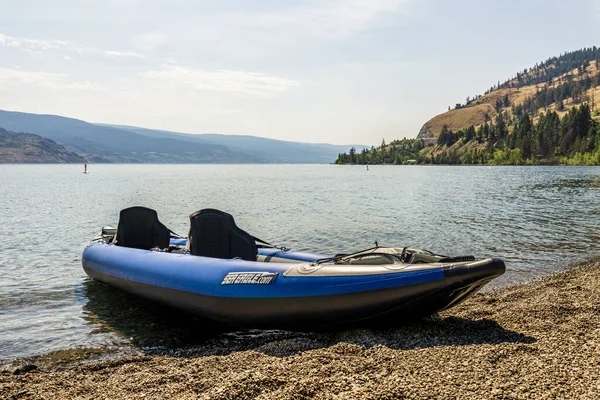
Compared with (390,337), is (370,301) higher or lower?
higher

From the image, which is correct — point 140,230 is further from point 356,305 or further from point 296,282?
point 356,305

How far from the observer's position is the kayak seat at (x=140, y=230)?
13672 mm

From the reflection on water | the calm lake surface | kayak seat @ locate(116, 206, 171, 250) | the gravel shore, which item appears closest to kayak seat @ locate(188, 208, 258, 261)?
the reflection on water

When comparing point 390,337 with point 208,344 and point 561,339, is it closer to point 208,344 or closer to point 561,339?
point 561,339

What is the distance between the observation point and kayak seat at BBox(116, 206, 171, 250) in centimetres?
1367

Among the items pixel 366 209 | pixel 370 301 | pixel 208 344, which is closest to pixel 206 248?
pixel 208 344

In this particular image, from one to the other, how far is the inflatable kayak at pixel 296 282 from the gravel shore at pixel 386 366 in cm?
44

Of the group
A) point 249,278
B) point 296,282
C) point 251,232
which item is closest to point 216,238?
point 249,278

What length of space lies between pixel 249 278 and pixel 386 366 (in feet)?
11.0

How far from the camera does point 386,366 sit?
6.73m

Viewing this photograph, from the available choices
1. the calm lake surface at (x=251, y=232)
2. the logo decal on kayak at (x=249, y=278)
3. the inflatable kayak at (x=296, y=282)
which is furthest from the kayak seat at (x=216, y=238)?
the logo decal on kayak at (x=249, y=278)

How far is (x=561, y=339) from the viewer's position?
7.25 meters

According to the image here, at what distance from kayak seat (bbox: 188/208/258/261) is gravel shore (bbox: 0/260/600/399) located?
2.65 metres

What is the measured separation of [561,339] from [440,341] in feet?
5.71
